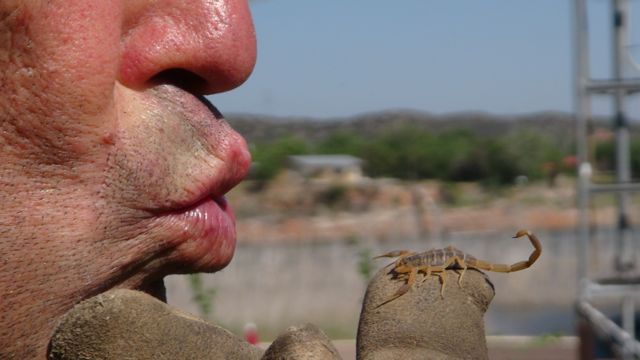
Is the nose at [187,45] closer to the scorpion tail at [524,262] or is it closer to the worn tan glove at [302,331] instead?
the worn tan glove at [302,331]

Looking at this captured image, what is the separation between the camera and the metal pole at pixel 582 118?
22.3 ft

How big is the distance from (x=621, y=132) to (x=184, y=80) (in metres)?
5.53

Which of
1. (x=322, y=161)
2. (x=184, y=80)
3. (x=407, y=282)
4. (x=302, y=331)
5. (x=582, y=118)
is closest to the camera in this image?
(x=302, y=331)

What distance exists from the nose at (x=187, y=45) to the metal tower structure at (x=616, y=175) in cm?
501

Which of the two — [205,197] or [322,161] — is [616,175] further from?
[322,161]

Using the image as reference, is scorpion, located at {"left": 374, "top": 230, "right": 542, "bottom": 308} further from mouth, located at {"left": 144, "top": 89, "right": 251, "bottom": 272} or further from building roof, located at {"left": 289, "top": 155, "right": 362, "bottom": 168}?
building roof, located at {"left": 289, "top": 155, "right": 362, "bottom": 168}

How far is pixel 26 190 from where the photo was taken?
5.32 ft

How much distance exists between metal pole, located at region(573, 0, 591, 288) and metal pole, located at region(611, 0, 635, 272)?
7.5 inches

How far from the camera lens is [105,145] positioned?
168 cm

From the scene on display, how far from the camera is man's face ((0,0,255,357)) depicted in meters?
1.62

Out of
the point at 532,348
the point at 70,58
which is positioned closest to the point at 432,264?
the point at 70,58

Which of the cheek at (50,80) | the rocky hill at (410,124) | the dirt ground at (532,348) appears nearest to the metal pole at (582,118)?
the dirt ground at (532,348)

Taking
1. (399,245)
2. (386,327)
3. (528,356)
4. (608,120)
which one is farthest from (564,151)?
(386,327)

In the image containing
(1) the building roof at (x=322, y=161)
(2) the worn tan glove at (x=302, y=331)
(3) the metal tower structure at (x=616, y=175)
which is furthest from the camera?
(1) the building roof at (x=322, y=161)
